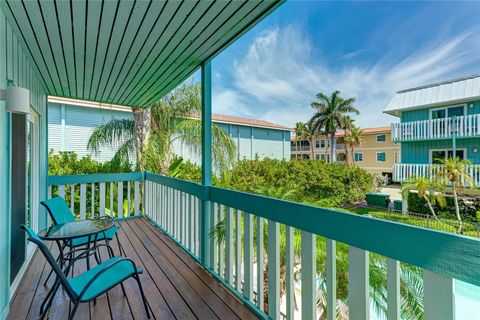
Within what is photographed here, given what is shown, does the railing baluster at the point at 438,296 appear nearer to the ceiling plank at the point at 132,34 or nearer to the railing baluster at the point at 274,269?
the railing baluster at the point at 274,269

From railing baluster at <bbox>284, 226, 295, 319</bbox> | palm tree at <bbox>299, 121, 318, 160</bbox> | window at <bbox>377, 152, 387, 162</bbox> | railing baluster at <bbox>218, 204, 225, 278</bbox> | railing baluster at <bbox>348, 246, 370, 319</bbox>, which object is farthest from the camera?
palm tree at <bbox>299, 121, 318, 160</bbox>

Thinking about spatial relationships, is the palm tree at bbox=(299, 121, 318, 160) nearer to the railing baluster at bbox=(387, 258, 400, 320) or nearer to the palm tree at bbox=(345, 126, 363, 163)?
the palm tree at bbox=(345, 126, 363, 163)

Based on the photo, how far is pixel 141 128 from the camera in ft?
21.2

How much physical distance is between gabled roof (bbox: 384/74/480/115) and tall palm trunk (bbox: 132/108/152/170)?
17.6 ft

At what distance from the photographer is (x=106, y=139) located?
6832 mm

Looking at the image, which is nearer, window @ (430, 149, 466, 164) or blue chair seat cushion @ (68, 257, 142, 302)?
blue chair seat cushion @ (68, 257, 142, 302)

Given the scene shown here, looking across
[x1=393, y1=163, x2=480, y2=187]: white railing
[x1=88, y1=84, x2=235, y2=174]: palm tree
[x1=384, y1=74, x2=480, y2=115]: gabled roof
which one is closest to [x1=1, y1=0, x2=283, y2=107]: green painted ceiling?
[x1=88, y1=84, x2=235, y2=174]: palm tree

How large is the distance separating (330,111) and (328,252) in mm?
20476

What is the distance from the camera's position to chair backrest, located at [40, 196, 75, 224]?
2.91 metres

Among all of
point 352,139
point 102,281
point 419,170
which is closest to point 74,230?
point 102,281

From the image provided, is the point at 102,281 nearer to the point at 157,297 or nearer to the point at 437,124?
the point at 157,297

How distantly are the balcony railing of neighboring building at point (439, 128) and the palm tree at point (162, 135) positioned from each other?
156 inches

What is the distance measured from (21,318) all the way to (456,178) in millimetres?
5001

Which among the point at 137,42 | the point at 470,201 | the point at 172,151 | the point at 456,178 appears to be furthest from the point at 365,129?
the point at 137,42
